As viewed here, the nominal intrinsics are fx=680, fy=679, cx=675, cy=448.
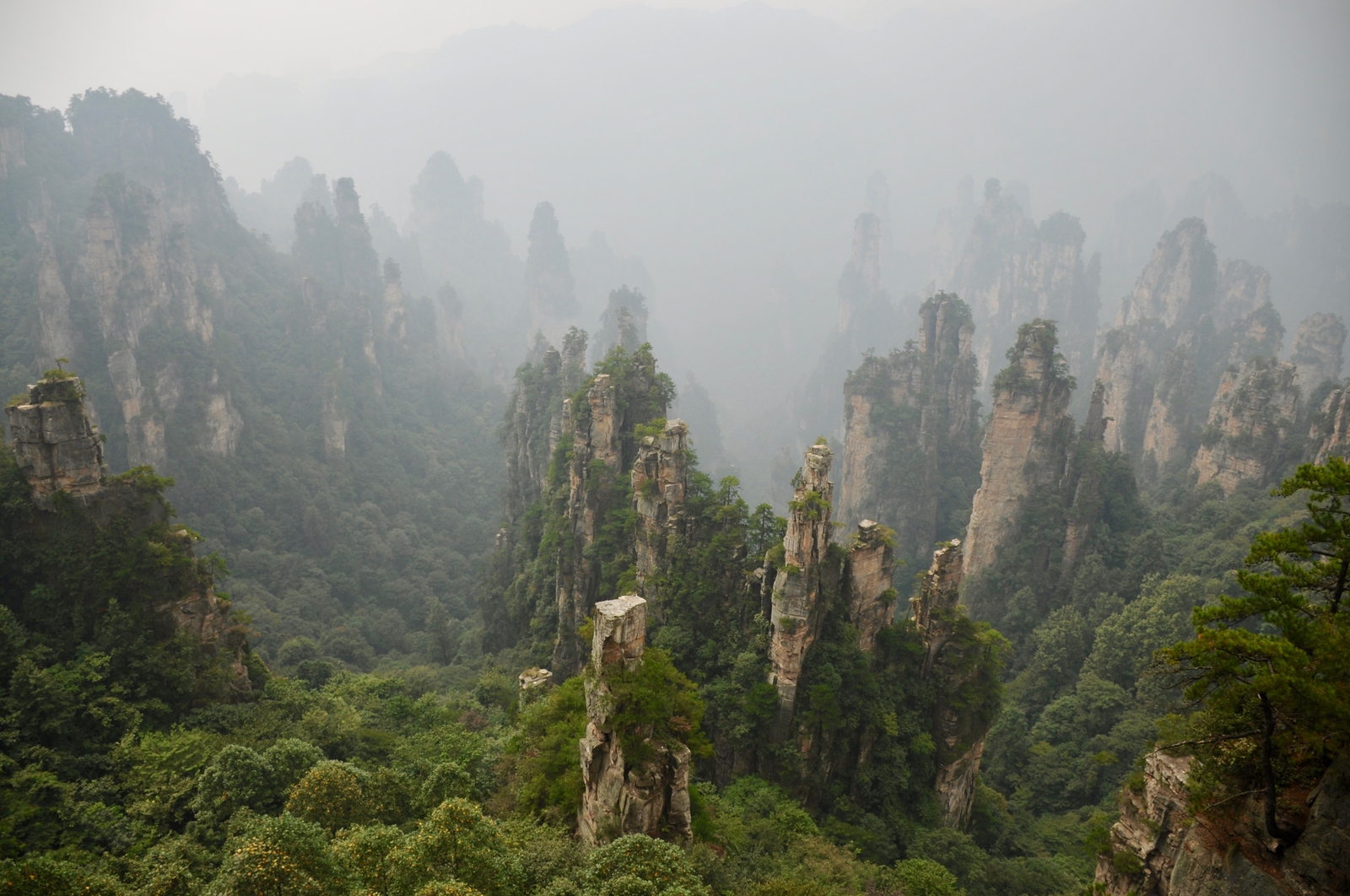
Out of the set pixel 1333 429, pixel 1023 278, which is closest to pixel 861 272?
pixel 1023 278

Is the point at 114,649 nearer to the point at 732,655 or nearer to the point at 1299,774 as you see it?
the point at 732,655

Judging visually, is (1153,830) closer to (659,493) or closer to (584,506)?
(659,493)

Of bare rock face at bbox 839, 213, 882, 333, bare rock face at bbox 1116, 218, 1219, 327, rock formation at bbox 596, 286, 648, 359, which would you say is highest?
bare rock face at bbox 839, 213, 882, 333

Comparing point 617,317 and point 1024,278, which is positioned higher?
point 617,317

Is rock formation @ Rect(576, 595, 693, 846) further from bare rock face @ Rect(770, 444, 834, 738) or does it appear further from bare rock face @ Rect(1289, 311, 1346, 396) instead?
bare rock face @ Rect(1289, 311, 1346, 396)

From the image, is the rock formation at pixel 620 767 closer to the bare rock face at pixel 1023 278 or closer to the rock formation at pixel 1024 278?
the rock formation at pixel 1024 278

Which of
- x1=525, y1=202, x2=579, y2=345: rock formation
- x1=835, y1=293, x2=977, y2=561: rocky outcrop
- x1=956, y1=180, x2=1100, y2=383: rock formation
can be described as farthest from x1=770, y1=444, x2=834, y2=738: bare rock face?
x1=525, y1=202, x2=579, y2=345: rock formation

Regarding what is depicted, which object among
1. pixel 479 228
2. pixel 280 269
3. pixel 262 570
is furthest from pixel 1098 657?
pixel 479 228
